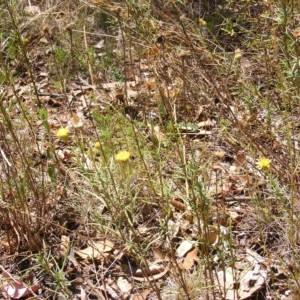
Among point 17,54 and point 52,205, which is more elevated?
point 17,54

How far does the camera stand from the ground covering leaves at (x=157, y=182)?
5.82ft

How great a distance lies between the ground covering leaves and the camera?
1.77 metres

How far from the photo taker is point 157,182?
7.07 ft

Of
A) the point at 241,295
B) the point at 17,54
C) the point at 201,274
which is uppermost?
the point at 17,54

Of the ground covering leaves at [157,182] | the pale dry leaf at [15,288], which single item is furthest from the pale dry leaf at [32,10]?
the pale dry leaf at [15,288]

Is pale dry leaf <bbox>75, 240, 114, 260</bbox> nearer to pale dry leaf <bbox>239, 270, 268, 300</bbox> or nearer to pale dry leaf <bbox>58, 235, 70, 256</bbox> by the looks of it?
pale dry leaf <bbox>58, 235, 70, 256</bbox>

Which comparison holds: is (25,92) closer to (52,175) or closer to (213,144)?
(52,175)

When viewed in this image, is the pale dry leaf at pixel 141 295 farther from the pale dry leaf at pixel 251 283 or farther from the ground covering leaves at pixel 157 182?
the pale dry leaf at pixel 251 283

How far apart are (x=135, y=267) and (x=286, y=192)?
0.65 m

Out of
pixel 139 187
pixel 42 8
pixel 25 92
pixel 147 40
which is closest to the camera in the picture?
pixel 139 187

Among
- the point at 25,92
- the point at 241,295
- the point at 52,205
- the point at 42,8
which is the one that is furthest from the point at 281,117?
the point at 42,8

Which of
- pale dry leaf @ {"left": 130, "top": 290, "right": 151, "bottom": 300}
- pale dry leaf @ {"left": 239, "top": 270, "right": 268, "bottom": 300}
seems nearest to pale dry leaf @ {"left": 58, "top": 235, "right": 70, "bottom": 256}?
pale dry leaf @ {"left": 130, "top": 290, "right": 151, "bottom": 300}

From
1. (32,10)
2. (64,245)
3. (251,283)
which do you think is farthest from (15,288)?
(32,10)

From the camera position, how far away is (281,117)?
2.46 metres
